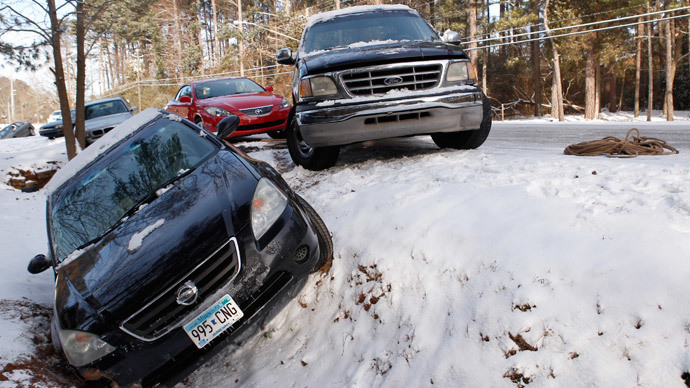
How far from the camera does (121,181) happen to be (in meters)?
3.51

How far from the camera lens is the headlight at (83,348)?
2457 mm

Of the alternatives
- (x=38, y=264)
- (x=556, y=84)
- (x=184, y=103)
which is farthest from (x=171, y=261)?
(x=556, y=84)

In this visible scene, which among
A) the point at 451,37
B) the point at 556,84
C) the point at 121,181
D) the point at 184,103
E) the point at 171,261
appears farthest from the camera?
the point at 556,84

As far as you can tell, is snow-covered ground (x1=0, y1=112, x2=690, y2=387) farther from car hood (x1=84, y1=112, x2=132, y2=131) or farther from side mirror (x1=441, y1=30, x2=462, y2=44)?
car hood (x1=84, y1=112, x2=132, y2=131)

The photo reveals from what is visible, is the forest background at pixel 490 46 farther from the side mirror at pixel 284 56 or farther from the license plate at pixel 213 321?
the license plate at pixel 213 321

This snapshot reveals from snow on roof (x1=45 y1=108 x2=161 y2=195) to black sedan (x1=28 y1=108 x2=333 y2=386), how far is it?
33 cm

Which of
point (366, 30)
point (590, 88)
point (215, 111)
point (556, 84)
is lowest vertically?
point (215, 111)

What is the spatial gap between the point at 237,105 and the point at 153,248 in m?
6.58

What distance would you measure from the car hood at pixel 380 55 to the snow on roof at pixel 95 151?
5.48ft

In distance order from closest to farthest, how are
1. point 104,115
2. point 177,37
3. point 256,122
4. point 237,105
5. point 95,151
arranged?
point 95,151, point 256,122, point 237,105, point 104,115, point 177,37

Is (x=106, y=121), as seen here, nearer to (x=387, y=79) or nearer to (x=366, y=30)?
(x=366, y=30)

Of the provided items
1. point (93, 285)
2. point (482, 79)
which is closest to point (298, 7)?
point (482, 79)

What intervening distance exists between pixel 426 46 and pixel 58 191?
3.69 metres

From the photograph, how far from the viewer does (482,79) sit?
3247cm
